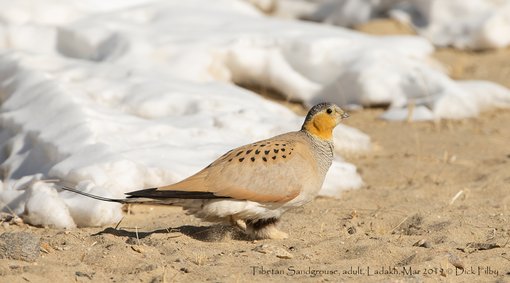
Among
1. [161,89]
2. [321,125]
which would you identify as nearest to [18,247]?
[321,125]

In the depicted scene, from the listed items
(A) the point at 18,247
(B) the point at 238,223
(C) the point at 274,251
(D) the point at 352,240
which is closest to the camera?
(A) the point at 18,247

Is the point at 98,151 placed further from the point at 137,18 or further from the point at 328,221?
the point at 137,18

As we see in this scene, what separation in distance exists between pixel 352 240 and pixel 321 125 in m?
0.82

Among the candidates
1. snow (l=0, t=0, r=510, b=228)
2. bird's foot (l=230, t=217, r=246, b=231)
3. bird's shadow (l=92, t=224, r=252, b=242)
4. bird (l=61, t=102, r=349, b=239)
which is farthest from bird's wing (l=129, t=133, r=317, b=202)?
snow (l=0, t=0, r=510, b=228)

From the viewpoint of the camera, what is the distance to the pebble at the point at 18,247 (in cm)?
501

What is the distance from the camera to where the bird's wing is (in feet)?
18.2

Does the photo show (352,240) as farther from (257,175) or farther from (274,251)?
(257,175)

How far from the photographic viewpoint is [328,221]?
254 inches

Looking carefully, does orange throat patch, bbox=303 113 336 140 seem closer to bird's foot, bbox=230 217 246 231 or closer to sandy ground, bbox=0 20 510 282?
sandy ground, bbox=0 20 510 282

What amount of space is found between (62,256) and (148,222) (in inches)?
57.5

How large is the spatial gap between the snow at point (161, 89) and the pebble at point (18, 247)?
1279 millimetres

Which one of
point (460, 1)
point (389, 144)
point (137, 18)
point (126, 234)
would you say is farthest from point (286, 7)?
point (126, 234)

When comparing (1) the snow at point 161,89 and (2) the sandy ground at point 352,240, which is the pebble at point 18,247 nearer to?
(2) the sandy ground at point 352,240

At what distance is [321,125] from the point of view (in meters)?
6.07
